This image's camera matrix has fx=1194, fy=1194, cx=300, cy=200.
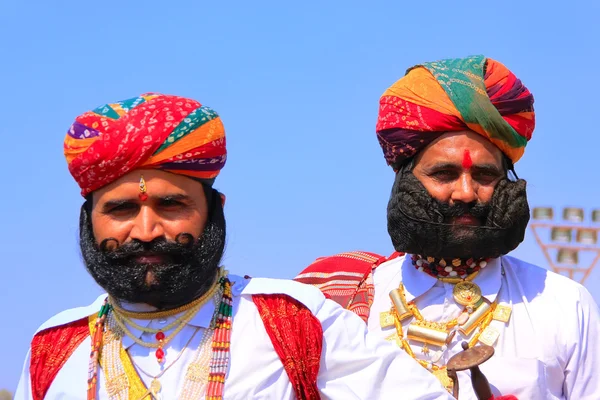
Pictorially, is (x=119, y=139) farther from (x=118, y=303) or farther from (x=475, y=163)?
(x=475, y=163)

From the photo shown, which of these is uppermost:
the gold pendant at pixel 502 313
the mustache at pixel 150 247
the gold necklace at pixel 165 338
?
the mustache at pixel 150 247

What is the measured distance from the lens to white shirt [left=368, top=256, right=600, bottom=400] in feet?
21.5

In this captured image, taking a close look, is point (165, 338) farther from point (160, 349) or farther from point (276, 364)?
point (276, 364)

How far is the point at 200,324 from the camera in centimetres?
577

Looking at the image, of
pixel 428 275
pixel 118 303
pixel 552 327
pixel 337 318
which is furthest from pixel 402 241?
pixel 118 303

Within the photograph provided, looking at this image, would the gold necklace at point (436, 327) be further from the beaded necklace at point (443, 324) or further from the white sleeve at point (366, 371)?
the white sleeve at point (366, 371)

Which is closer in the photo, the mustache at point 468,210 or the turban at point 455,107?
the mustache at point 468,210

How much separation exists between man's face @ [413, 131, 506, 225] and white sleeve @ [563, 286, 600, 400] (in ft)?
2.67

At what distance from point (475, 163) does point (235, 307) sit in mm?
1851

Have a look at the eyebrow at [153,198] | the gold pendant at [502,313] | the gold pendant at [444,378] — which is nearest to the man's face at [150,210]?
the eyebrow at [153,198]

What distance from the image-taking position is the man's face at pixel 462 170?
6863 millimetres

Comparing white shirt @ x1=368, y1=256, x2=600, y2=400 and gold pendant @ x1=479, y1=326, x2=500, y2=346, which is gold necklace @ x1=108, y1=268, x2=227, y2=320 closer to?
white shirt @ x1=368, y1=256, x2=600, y2=400

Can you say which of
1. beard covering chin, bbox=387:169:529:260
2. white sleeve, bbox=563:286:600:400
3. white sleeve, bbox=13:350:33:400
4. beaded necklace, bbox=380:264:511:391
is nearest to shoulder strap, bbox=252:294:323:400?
white sleeve, bbox=13:350:33:400

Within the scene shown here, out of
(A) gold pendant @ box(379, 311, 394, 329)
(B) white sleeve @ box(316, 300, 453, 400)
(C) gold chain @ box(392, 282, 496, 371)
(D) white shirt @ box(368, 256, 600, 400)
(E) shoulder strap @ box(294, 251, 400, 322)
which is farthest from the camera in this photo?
(E) shoulder strap @ box(294, 251, 400, 322)
